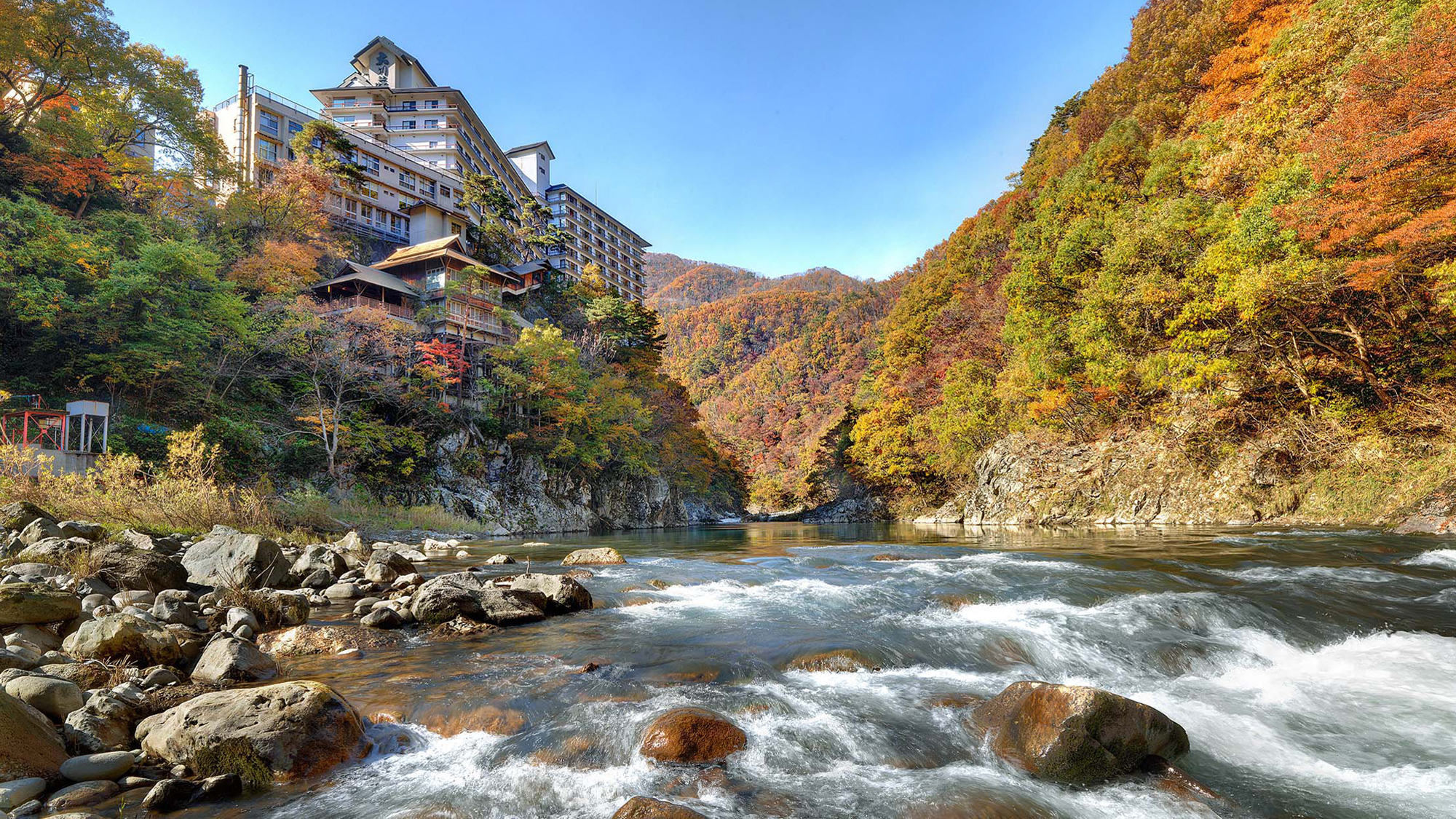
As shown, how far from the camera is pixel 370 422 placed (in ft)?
87.6

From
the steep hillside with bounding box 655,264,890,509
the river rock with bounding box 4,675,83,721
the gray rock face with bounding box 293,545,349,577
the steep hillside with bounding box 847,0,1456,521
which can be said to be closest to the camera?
the river rock with bounding box 4,675,83,721

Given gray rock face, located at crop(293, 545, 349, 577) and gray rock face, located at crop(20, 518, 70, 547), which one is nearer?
gray rock face, located at crop(20, 518, 70, 547)

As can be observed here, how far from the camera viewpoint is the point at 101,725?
13.7 ft

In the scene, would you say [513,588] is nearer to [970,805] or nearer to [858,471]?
[970,805]

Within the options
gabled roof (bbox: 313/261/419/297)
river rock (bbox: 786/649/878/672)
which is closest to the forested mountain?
river rock (bbox: 786/649/878/672)

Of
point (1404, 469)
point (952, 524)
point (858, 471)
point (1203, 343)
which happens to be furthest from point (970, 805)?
point (858, 471)

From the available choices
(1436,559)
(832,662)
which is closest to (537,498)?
(832,662)

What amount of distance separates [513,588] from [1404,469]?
2152cm

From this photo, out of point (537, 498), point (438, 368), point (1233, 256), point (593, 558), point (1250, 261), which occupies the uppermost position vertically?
point (1233, 256)

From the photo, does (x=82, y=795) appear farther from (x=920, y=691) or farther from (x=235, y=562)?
(x=235, y=562)

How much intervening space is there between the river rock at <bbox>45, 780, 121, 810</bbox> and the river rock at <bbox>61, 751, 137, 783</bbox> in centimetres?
7

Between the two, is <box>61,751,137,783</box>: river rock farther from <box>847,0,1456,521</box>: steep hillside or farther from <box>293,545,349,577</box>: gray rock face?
<box>847,0,1456,521</box>: steep hillside

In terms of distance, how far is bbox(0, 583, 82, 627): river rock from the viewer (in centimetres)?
563

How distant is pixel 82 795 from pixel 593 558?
36.0 ft
